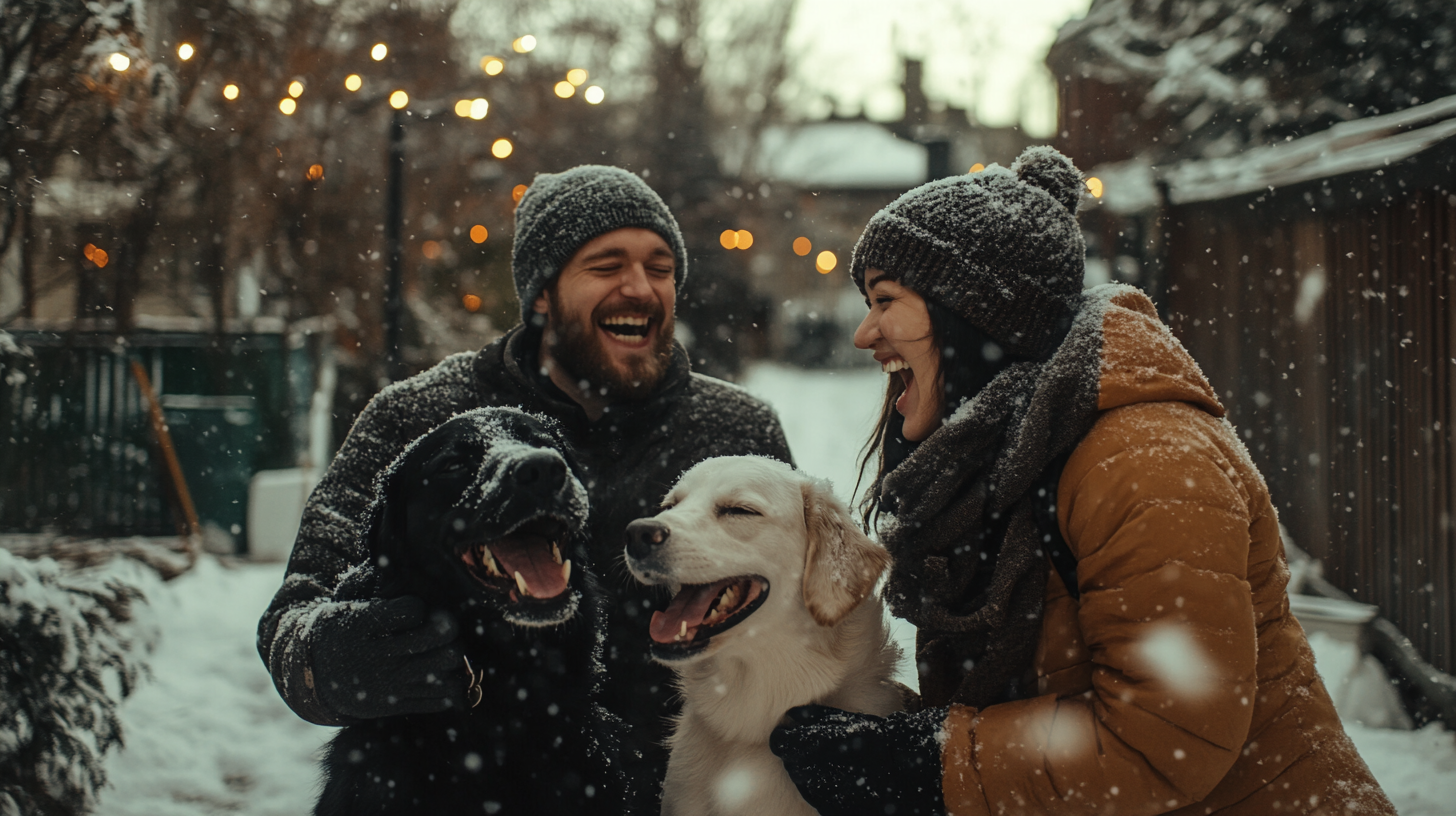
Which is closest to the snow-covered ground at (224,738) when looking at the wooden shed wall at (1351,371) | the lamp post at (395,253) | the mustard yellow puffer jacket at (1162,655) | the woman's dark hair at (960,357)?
the woman's dark hair at (960,357)

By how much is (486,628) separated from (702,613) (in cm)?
55

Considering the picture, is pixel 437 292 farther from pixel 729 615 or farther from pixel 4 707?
pixel 729 615

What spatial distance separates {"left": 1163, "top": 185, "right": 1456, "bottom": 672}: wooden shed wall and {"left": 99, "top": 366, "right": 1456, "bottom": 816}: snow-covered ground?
75 cm

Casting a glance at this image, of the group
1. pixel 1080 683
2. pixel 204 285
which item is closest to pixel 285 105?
pixel 204 285

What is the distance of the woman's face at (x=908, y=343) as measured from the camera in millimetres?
2240

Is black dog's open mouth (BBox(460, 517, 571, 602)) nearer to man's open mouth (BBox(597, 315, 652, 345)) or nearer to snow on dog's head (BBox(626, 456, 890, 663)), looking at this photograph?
snow on dog's head (BBox(626, 456, 890, 663))

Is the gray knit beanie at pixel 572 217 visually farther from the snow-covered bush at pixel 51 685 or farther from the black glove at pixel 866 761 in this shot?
the snow-covered bush at pixel 51 685

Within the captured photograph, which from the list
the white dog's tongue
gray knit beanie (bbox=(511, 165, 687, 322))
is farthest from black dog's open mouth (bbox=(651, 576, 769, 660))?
gray knit beanie (bbox=(511, 165, 687, 322))

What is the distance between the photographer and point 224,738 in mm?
4738

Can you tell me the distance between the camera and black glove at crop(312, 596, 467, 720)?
2191 mm

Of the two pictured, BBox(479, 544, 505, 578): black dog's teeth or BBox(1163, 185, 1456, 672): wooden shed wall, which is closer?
BBox(479, 544, 505, 578): black dog's teeth

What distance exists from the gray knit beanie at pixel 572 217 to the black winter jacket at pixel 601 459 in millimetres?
239

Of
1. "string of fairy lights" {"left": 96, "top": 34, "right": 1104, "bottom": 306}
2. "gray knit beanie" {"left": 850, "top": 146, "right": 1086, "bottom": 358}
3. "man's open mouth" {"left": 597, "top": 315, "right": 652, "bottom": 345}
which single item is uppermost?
"string of fairy lights" {"left": 96, "top": 34, "right": 1104, "bottom": 306}

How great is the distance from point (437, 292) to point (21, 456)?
6.06 metres
